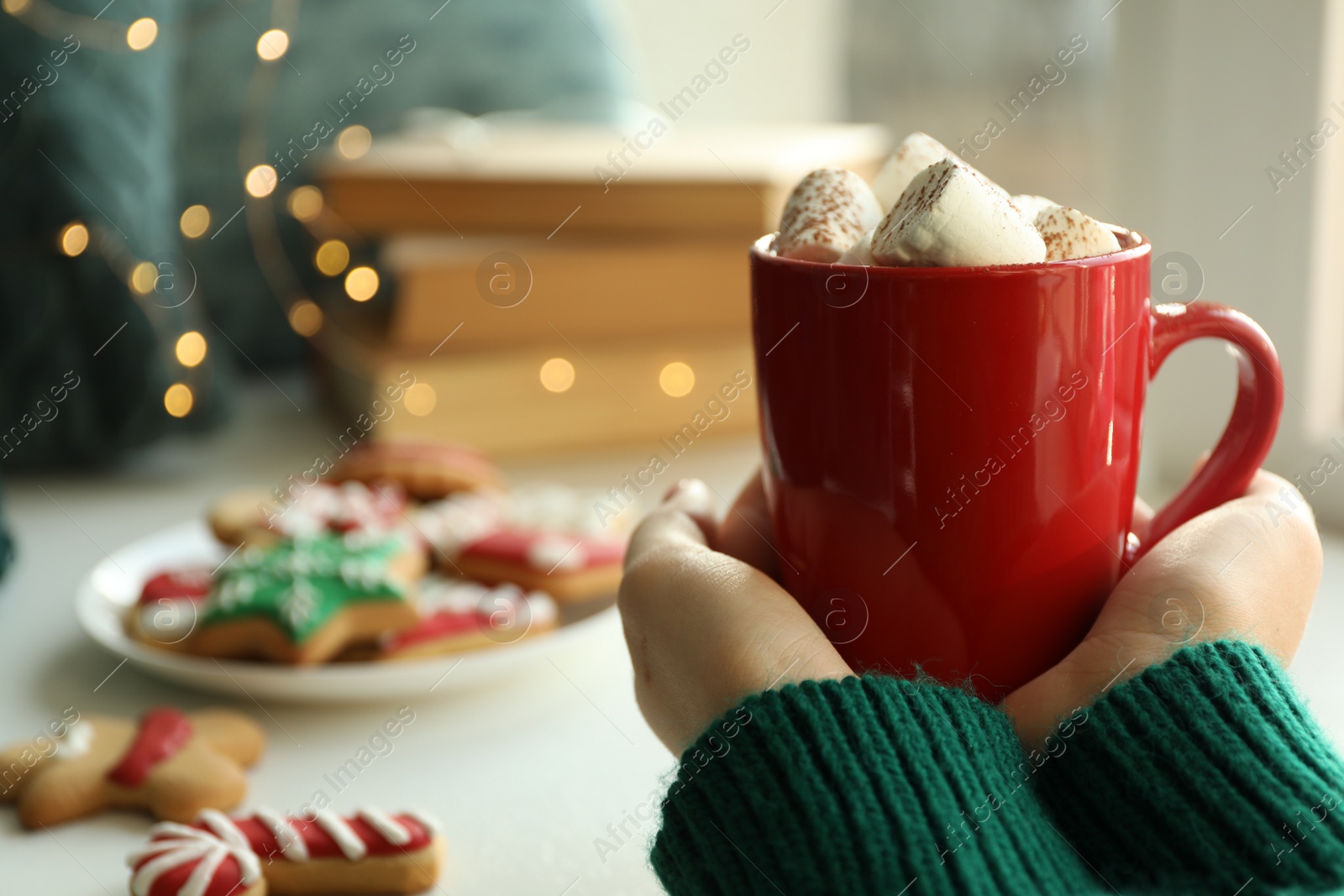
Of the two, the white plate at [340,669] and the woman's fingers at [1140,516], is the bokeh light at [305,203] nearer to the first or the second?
the white plate at [340,669]

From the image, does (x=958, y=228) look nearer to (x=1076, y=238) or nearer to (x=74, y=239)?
(x=1076, y=238)

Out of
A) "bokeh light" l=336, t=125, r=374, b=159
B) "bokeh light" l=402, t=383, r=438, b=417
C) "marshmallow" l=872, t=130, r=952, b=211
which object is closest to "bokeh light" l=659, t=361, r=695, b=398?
"bokeh light" l=402, t=383, r=438, b=417

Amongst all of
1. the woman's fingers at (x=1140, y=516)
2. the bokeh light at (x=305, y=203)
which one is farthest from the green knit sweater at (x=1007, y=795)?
the bokeh light at (x=305, y=203)

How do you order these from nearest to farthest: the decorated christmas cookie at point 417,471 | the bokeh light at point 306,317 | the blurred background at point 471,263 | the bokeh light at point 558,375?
the blurred background at point 471,263 < the decorated christmas cookie at point 417,471 < the bokeh light at point 558,375 < the bokeh light at point 306,317

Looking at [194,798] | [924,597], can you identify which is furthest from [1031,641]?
[194,798]

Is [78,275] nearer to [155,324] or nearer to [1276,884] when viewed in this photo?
[155,324]
